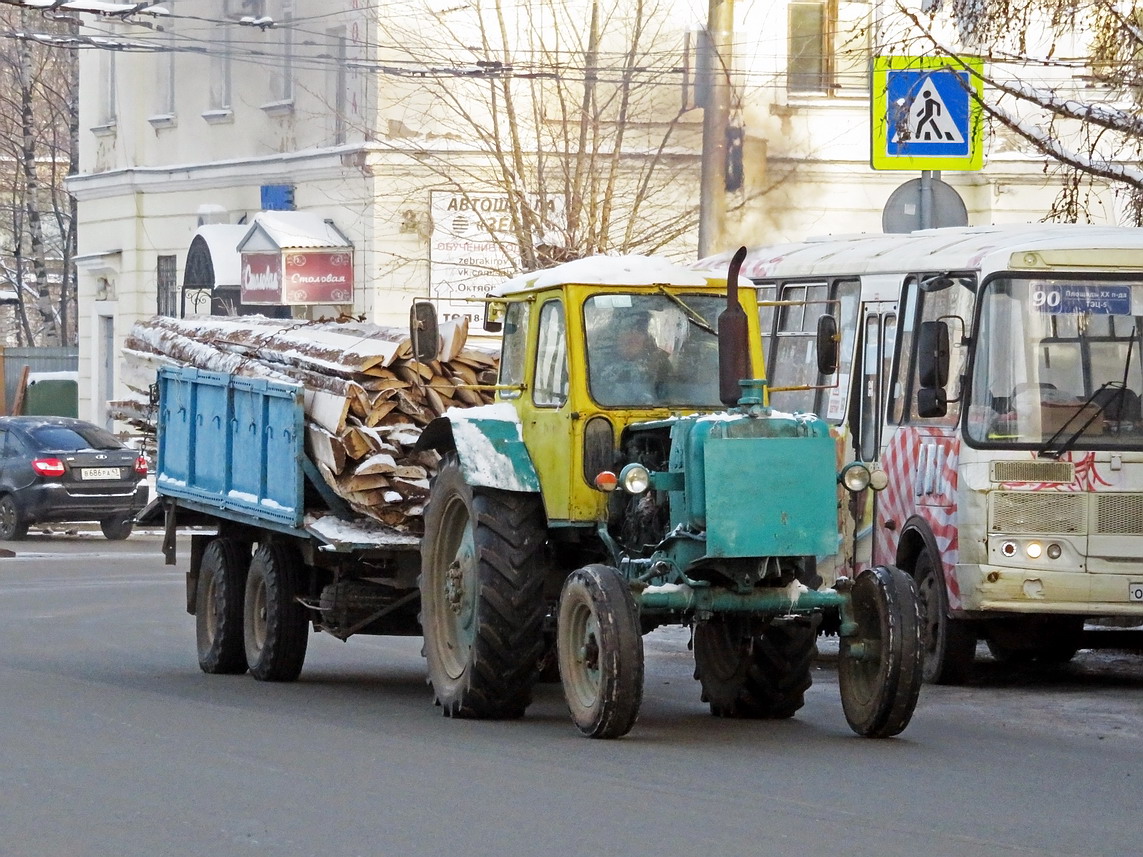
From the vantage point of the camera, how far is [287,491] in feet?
44.8

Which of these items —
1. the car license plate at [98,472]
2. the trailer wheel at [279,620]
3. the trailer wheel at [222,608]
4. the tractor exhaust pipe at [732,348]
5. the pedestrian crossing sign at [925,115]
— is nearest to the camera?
the tractor exhaust pipe at [732,348]

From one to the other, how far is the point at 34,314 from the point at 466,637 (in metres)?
69.5

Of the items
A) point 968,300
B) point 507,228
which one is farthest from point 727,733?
point 507,228

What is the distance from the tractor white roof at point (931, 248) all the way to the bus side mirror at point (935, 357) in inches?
24.6

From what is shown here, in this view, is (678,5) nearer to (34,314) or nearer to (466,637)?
(466,637)

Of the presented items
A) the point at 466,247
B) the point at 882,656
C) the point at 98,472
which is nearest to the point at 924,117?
the point at 882,656

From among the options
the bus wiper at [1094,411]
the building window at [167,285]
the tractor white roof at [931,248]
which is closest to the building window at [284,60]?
the building window at [167,285]

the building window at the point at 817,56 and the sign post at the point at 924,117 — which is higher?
the building window at the point at 817,56

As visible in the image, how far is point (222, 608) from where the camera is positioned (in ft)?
50.1

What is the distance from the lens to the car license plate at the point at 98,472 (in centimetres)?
2989

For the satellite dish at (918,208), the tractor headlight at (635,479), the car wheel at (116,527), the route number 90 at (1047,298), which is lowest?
the car wheel at (116,527)

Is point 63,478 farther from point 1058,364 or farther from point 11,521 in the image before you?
point 1058,364

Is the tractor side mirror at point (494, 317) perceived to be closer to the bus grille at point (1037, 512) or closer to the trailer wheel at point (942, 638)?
the bus grille at point (1037, 512)

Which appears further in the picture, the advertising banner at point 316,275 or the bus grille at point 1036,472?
the advertising banner at point 316,275
